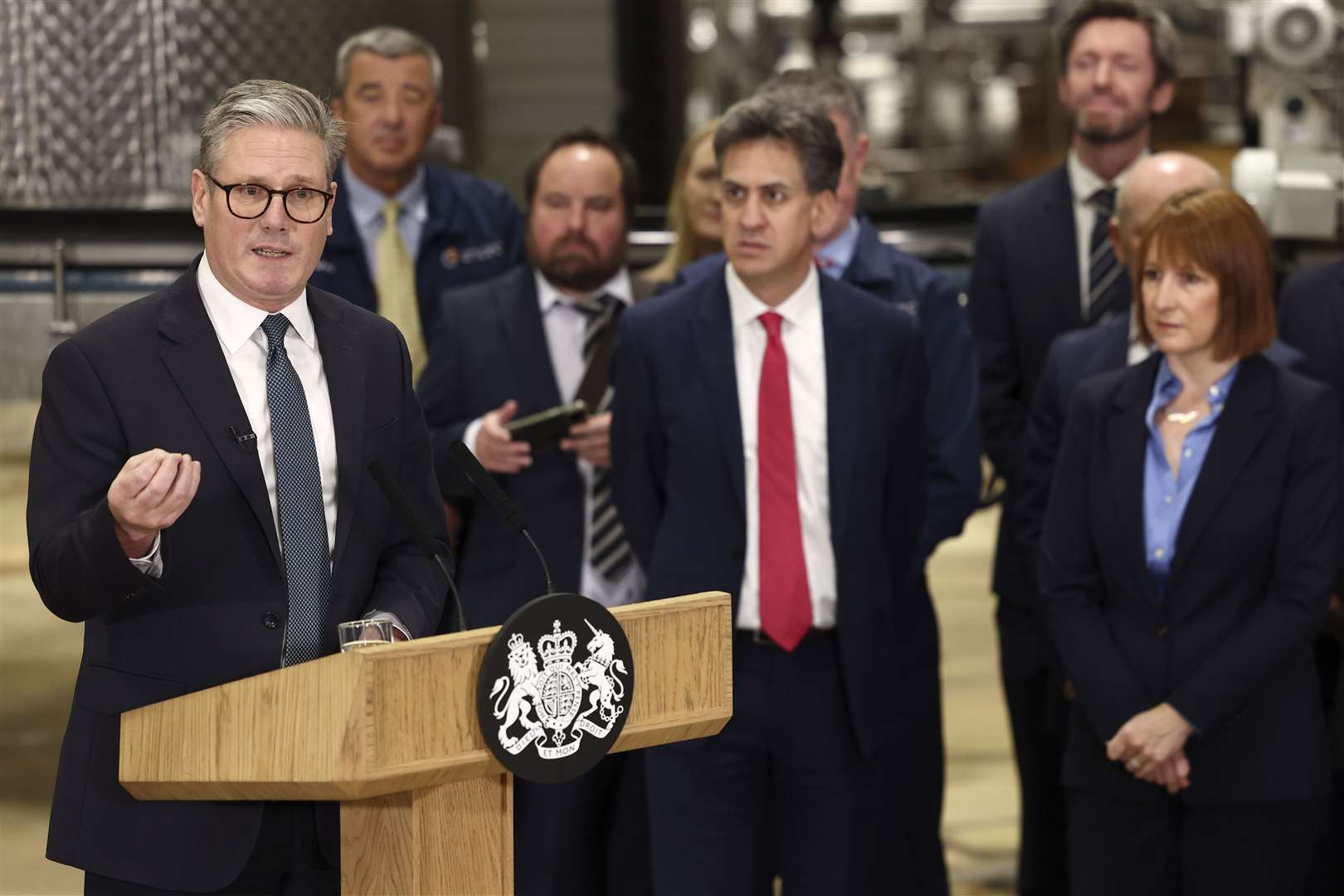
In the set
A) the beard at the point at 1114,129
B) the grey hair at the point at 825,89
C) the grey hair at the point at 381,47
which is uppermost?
the grey hair at the point at 381,47

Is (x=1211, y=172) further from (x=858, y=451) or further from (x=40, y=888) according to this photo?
(x=40, y=888)

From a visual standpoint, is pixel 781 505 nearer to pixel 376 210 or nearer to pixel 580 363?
pixel 580 363

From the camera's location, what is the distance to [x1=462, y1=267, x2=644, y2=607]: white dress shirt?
12.3 feet

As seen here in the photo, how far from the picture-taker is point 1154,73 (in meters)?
4.18

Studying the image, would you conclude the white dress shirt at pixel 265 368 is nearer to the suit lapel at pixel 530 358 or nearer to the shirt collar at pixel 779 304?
the shirt collar at pixel 779 304

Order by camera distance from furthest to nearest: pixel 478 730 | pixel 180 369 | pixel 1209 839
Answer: pixel 1209 839 < pixel 180 369 < pixel 478 730

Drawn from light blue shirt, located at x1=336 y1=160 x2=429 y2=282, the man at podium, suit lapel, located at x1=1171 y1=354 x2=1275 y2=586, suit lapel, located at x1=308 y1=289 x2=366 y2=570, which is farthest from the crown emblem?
light blue shirt, located at x1=336 y1=160 x2=429 y2=282

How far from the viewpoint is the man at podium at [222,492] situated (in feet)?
6.85

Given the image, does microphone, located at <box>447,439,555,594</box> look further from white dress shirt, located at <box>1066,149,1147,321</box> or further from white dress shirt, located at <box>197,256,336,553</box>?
white dress shirt, located at <box>1066,149,1147,321</box>

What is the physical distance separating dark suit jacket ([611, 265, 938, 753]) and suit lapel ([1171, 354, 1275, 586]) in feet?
1.63

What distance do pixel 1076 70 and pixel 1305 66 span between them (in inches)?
34.5

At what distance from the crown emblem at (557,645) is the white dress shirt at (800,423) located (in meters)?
1.28

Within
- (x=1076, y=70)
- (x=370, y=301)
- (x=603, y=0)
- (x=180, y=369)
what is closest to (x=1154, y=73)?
(x=1076, y=70)

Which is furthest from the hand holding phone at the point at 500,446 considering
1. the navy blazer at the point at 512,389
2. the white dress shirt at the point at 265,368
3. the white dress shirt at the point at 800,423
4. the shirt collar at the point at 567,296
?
the white dress shirt at the point at 265,368
